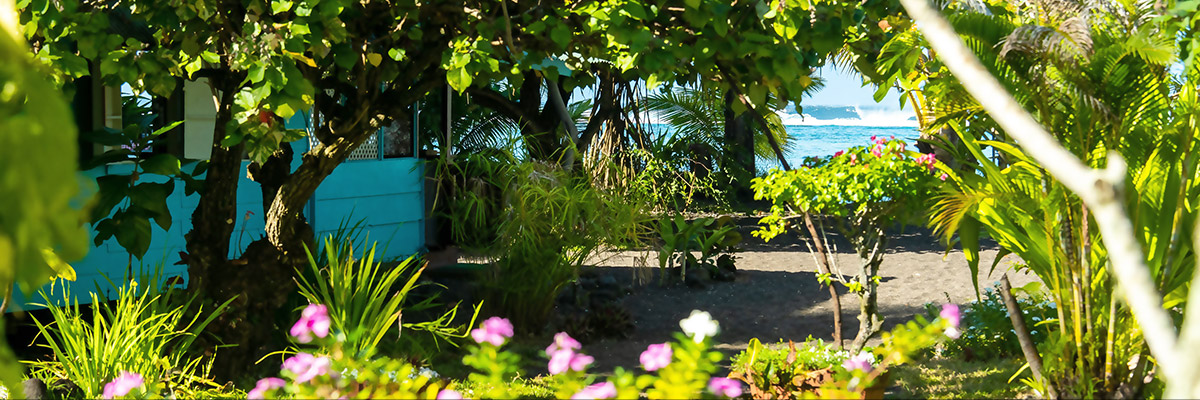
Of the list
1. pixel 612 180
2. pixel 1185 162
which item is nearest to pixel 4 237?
pixel 1185 162

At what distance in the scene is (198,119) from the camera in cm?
714

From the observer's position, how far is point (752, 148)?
16641 mm

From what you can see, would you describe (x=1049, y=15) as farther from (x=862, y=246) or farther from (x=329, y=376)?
(x=329, y=376)

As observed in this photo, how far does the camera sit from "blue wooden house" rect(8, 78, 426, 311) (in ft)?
21.0

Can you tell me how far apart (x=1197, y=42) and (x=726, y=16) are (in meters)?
1.60

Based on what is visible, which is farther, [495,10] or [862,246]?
A: [862,246]

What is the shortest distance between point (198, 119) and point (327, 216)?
55.8 inches

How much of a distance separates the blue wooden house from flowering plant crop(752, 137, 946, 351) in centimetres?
241

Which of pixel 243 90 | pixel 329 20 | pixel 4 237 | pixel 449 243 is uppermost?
pixel 329 20

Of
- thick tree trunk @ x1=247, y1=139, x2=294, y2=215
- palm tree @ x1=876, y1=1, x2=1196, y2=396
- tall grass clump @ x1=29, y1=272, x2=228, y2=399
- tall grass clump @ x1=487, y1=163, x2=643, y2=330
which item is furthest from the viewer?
tall grass clump @ x1=487, y1=163, x2=643, y2=330

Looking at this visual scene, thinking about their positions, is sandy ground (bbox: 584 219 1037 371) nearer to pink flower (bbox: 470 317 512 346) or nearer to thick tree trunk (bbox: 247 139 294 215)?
thick tree trunk (bbox: 247 139 294 215)

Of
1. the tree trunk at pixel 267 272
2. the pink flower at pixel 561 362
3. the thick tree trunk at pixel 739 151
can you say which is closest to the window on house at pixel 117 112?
the tree trunk at pixel 267 272

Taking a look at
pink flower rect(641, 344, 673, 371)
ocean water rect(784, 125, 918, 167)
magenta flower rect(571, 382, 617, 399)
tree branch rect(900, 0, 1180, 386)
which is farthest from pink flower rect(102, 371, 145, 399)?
ocean water rect(784, 125, 918, 167)

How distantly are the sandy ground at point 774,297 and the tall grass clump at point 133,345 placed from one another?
2.44 m
